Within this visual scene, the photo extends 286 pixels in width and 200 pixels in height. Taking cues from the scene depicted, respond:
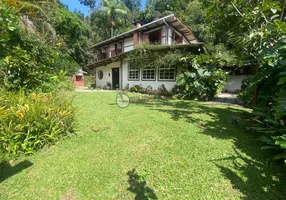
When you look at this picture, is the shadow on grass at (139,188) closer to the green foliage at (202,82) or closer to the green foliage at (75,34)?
the green foliage at (202,82)

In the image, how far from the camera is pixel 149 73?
1183cm

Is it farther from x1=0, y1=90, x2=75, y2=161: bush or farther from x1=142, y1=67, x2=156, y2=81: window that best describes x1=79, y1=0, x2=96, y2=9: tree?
x1=0, y1=90, x2=75, y2=161: bush

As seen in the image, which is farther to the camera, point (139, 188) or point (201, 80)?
point (201, 80)

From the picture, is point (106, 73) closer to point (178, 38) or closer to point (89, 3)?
point (178, 38)

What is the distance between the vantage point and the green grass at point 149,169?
186cm

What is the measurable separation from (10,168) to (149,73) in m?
10.4

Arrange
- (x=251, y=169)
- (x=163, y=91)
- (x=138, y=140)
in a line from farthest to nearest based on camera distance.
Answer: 1. (x=163, y=91)
2. (x=138, y=140)
3. (x=251, y=169)

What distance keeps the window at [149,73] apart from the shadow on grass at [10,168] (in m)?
9.84

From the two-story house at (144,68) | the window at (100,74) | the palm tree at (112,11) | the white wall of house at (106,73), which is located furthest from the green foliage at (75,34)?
the two-story house at (144,68)

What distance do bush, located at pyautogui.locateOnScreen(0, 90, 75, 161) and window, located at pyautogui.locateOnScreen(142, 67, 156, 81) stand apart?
8.77 meters

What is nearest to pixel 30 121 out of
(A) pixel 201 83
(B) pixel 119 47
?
(A) pixel 201 83

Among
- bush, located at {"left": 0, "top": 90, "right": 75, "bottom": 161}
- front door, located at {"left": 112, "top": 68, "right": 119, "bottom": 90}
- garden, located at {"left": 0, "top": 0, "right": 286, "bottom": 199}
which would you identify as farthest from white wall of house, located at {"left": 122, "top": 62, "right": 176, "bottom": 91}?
bush, located at {"left": 0, "top": 90, "right": 75, "bottom": 161}

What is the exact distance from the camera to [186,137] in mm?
3094

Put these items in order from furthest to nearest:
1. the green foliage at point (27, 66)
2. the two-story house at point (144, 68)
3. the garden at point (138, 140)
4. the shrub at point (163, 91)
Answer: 1. the two-story house at point (144, 68)
2. the shrub at point (163, 91)
3. the green foliage at point (27, 66)
4. the garden at point (138, 140)
